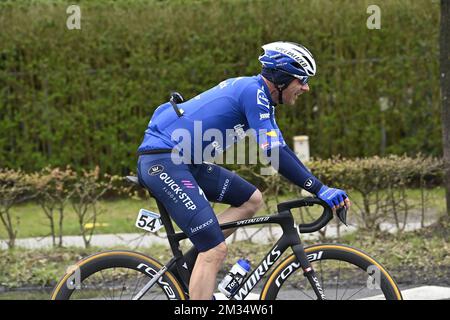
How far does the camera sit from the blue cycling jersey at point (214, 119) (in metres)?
4.68

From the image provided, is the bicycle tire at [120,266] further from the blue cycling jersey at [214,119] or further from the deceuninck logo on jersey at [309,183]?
the deceuninck logo on jersey at [309,183]

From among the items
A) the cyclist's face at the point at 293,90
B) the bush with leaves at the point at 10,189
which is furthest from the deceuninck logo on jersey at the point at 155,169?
the bush with leaves at the point at 10,189

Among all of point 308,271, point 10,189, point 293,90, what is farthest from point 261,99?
point 10,189

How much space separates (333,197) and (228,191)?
776mm

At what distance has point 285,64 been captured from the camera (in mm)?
4699

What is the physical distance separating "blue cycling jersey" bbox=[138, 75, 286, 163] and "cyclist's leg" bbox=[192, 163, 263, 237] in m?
0.17

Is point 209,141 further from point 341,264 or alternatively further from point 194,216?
point 341,264

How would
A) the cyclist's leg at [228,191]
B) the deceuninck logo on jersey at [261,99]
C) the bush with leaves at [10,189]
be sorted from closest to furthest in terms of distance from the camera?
1. the deceuninck logo on jersey at [261,99]
2. the cyclist's leg at [228,191]
3. the bush with leaves at [10,189]

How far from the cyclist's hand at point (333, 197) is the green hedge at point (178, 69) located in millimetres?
6975

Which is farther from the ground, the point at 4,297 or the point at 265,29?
the point at 265,29

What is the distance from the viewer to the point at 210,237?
4.72m

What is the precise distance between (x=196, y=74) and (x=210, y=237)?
7025 mm
